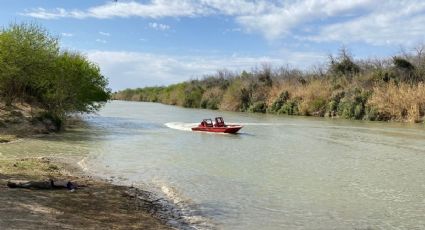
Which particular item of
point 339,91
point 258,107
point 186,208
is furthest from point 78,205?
Answer: point 258,107

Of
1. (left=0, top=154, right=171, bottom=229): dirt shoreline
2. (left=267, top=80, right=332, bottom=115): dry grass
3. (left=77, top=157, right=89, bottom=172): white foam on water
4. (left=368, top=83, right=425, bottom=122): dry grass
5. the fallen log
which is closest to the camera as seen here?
(left=0, top=154, right=171, bottom=229): dirt shoreline

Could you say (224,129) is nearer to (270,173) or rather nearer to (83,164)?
(270,173)

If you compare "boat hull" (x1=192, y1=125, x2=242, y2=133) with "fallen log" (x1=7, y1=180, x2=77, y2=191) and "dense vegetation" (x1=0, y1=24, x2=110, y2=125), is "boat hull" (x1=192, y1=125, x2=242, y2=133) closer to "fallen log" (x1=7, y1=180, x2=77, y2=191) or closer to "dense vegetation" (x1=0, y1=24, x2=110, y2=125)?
"dense vegetation" (x1=0, y1=24, x2=110, y2=125)

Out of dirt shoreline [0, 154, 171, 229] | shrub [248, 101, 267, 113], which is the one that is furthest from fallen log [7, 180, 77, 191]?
shrub [248, 101, 267, 113]

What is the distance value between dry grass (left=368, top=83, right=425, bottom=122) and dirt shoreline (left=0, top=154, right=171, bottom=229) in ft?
136

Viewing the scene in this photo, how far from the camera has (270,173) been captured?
19.6 m

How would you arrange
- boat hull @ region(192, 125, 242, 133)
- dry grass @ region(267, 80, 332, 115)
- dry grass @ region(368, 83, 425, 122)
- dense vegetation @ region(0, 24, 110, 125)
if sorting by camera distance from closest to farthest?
dense vegetation @ region(0, 24, 110, 125)
boat hull @ region(192, 125, 242, 133)
dry grass @ region(368, 83, 425, 122)
dry grass @ region(267, 80, 332, 115)

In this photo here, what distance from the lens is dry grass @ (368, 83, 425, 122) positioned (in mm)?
49812

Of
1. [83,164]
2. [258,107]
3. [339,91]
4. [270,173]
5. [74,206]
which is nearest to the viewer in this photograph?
[74,206]

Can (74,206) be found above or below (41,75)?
below

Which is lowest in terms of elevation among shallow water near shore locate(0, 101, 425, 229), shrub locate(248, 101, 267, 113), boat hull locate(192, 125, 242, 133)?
shallow water near shore locate(0, 101, 425, 229)

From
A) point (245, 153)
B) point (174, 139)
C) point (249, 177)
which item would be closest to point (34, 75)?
point (174, 139)

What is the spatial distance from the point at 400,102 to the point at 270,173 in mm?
36851

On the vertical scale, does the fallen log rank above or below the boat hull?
below
